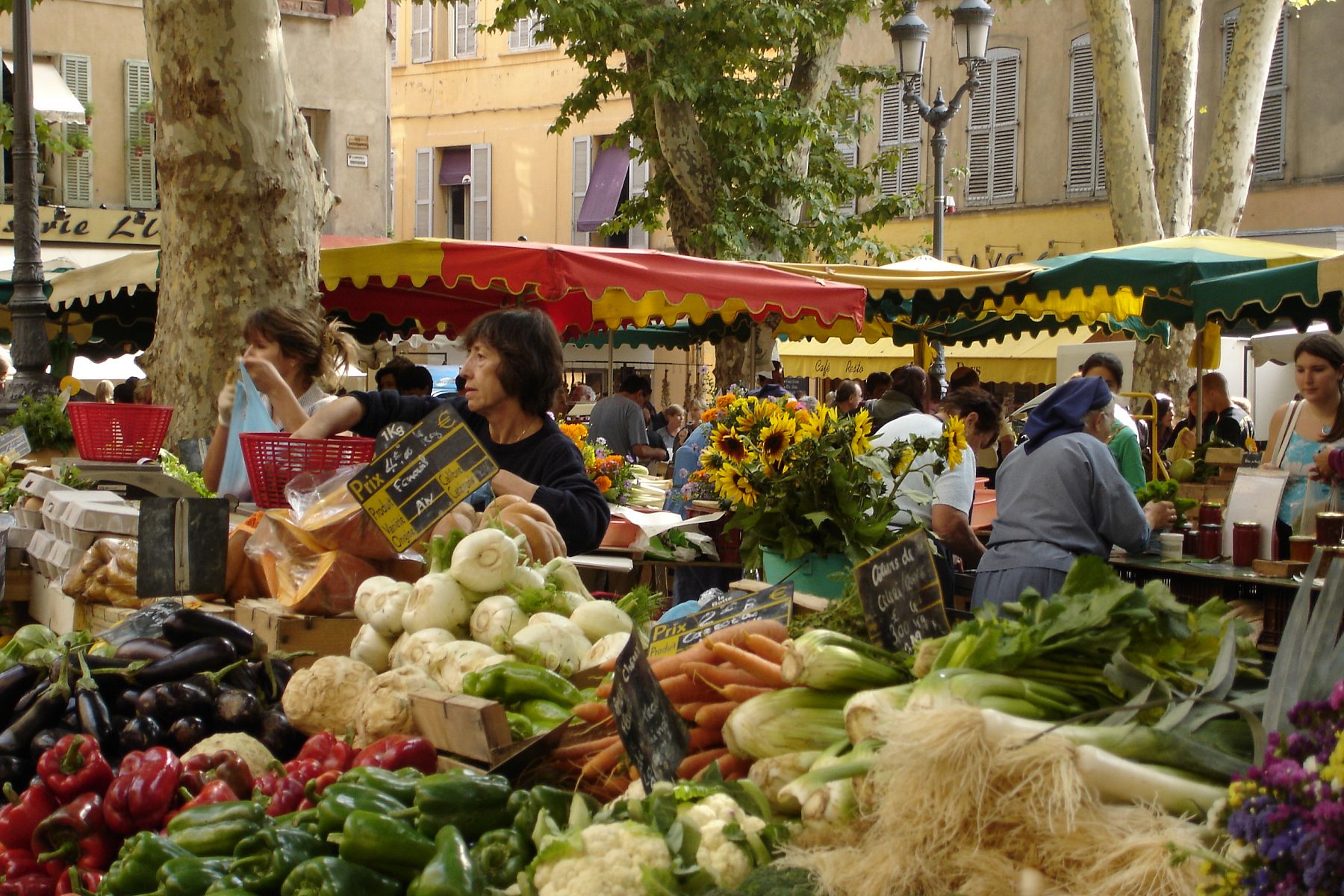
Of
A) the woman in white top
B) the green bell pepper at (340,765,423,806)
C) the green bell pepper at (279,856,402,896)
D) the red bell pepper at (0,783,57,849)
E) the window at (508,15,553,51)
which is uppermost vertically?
the window at (508,15,553,51)

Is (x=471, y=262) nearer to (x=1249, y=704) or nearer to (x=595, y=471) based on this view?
(x=595, y=471)

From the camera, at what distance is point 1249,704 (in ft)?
5.80

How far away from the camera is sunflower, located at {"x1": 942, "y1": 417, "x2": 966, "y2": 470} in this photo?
4.87m

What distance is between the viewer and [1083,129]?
22250mm

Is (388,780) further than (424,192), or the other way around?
(424,192)

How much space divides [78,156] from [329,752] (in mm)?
18812

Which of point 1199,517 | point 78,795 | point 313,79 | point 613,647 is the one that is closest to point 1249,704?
point 613,647

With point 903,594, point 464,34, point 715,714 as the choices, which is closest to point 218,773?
point 715,714

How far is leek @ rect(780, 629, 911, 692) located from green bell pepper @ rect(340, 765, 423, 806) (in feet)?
2.17

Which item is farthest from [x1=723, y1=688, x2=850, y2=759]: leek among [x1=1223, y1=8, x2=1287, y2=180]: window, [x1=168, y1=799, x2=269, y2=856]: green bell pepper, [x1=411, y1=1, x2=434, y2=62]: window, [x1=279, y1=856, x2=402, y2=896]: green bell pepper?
[x1=411, y1=1, x2=434, y2=62]: window

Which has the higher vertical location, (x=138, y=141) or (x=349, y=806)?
(x=138, y=141)

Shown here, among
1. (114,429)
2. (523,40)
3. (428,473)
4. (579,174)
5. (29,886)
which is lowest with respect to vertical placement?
(29,886)

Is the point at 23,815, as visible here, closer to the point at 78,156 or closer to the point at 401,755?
the point at 401,755

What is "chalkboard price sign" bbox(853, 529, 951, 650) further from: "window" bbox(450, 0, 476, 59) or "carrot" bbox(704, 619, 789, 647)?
"window" bbox(450, 0, 476, 59)
